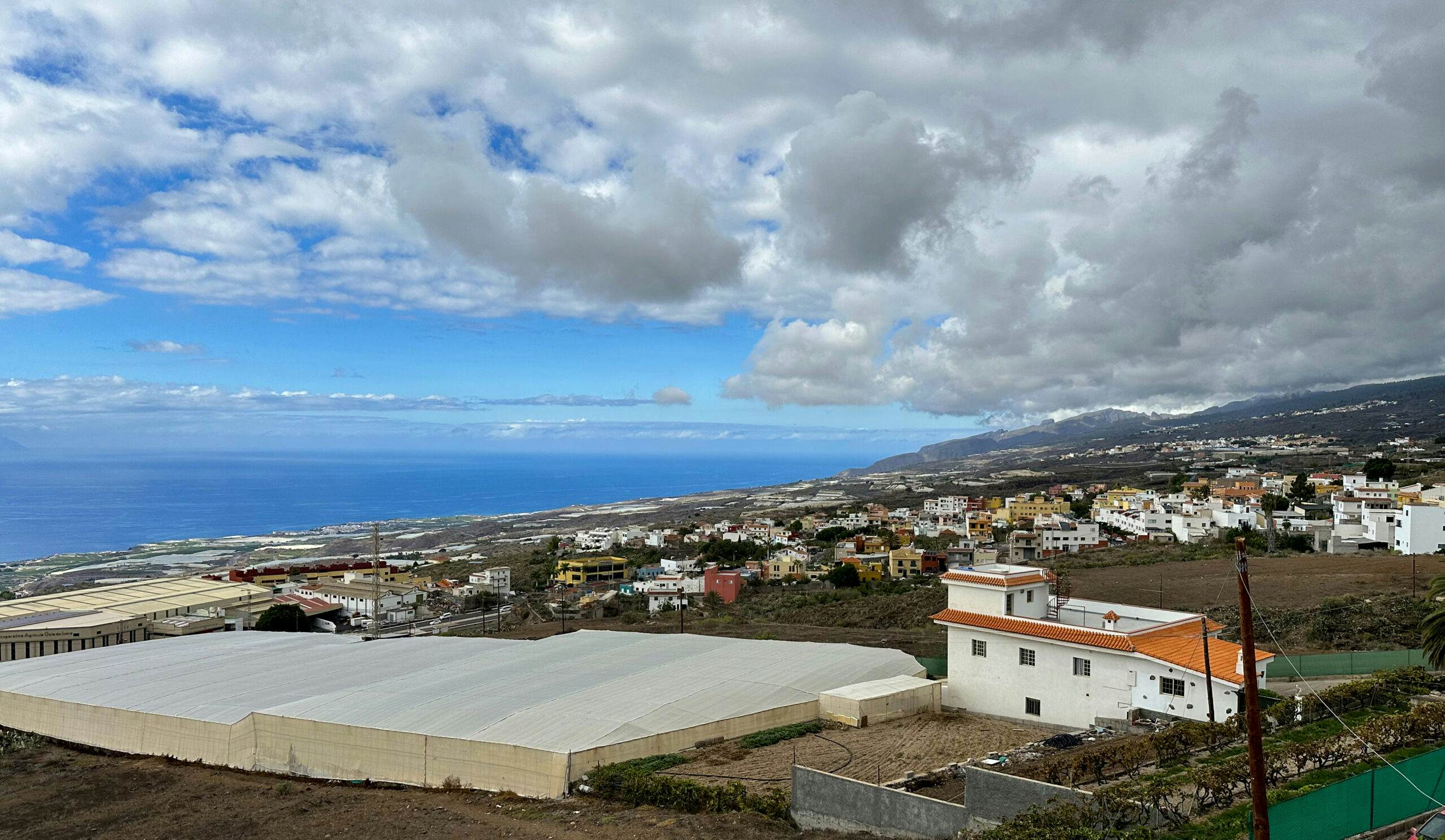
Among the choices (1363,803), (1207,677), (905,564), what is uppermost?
(1363,803)

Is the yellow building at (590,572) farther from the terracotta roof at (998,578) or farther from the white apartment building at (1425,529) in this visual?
the white apartment building at (1425,529)

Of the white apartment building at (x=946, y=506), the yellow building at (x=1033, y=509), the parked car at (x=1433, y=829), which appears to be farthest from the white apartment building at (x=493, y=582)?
the parked car at (x=1433, y=829)

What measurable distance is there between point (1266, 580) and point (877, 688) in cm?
2353

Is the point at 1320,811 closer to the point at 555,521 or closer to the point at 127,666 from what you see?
the point at 127,666

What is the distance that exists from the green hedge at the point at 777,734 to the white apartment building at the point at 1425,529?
41069 mm

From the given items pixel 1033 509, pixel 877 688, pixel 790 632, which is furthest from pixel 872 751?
pixel 1033 509

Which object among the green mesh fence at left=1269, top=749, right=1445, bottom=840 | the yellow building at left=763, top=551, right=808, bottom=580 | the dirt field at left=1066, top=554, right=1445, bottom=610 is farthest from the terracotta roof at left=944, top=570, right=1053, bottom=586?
the yellow building at left=763, top=551, right=808, bottom=580

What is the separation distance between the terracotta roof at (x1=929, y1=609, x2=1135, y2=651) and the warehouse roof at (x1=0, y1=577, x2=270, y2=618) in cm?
3821

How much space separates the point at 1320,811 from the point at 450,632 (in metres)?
36.9

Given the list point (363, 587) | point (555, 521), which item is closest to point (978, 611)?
point (363, 587)

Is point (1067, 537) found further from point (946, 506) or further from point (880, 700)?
point (880, 700)

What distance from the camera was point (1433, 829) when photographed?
932cm

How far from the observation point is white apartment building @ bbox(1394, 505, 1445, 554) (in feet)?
142

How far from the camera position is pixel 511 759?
15711 millimetres
